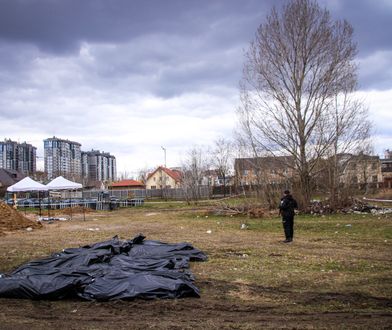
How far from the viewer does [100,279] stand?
7484 millimetres

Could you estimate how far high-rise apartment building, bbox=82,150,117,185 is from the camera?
5059 inches

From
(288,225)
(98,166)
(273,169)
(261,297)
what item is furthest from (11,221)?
(98,166)

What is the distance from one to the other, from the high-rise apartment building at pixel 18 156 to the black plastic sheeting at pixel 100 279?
338ft

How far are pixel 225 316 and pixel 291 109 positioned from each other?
22773mm

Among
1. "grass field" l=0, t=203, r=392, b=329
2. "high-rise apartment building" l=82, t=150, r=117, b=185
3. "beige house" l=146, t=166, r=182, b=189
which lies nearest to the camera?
"grass field" l=0, t=203, r=392, b=329

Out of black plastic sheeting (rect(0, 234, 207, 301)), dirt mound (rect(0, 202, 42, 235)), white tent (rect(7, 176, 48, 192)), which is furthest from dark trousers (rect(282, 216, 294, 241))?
white tent (rect(7, 176, 48, 192))

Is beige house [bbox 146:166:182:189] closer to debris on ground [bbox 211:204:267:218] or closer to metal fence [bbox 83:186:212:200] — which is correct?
metal fence [bbox 83:186:212:200]

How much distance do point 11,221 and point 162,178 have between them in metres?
73.5

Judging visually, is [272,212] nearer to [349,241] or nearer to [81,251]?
[349,241]

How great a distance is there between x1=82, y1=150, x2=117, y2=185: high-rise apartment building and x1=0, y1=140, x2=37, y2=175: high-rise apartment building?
49.2 feet

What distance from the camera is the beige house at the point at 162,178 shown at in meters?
95.2

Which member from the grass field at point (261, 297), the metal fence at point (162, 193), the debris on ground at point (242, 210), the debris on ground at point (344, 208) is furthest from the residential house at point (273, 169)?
the metal fence at point (162, 193)

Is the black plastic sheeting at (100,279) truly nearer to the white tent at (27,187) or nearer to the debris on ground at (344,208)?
the debris on ground at (344,208)

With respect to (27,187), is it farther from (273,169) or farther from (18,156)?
(18,156)
